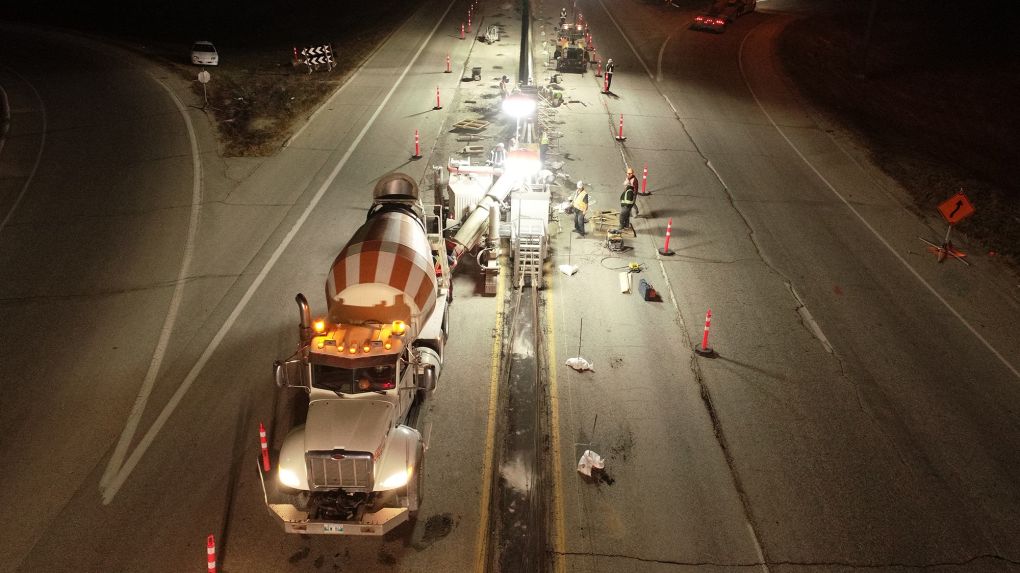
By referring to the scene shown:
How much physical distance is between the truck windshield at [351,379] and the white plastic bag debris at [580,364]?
15.8ft

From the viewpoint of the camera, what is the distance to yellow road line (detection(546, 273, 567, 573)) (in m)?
9.57

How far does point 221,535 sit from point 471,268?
31.1ft

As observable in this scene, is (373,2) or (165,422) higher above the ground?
(373,2)

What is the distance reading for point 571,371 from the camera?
1356 cm

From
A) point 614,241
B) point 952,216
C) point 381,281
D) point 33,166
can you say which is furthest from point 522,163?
point 33,166

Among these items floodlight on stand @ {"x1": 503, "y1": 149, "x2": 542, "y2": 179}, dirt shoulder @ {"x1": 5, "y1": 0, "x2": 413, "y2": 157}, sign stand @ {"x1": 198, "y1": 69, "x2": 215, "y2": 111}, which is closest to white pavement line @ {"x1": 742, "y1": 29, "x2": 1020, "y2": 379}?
floodlight on stand @ {"x1": 503, "y1": 149, "x2": 542, "y2": 179}

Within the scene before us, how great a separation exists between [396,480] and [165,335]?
8.06 meters

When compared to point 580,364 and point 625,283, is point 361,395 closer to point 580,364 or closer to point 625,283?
point 580,364

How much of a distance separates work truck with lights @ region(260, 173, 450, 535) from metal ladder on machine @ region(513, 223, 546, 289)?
502cm

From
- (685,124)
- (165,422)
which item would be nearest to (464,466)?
(165,422)

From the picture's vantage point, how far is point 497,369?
13.5 m

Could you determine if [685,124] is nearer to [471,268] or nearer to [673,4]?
[471,268]

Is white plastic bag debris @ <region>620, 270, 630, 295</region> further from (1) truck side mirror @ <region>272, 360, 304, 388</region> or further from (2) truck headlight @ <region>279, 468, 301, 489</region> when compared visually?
(2) truck headlight @ <region>279, 468, 301, 489</region>

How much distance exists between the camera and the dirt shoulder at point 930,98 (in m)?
22.8
